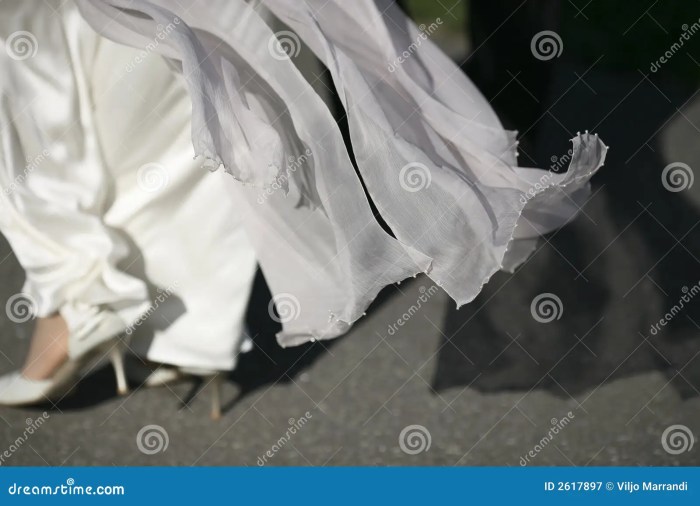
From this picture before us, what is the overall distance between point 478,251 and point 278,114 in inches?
19.0

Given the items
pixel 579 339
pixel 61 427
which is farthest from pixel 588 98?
pixel 61 427

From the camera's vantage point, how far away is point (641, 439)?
218cm

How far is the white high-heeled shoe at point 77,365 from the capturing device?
2115 millimetres

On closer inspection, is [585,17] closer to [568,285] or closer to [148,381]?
[568,285]
